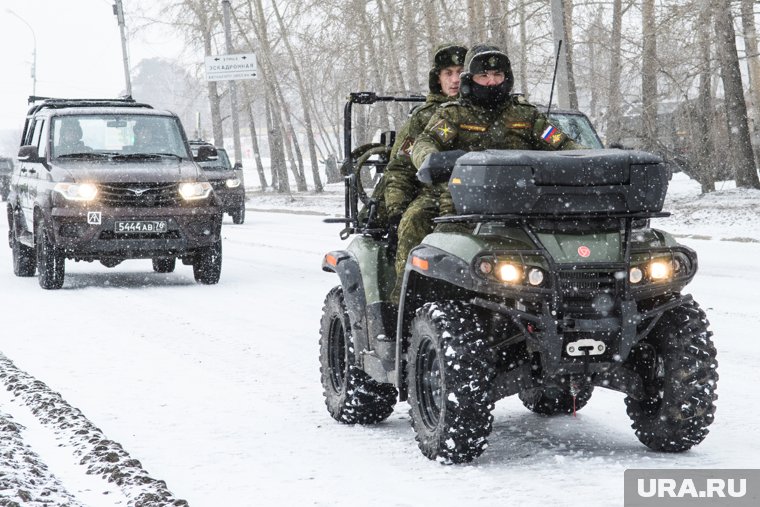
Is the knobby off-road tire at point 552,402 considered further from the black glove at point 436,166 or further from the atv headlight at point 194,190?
the atv headlight at point 194,190

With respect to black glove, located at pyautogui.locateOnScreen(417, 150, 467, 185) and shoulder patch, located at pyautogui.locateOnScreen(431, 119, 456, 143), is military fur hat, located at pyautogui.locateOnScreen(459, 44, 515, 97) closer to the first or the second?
shoulder patch, located at pyautogui.locateOnScreen(431, 119, 456, 143)

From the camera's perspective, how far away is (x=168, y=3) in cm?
4731

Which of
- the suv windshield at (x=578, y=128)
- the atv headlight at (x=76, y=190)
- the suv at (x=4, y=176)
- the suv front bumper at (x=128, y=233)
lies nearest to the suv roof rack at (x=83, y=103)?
the atv headlight at (x=76, y=190)

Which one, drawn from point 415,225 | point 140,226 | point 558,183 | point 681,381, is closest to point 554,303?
point 558,183

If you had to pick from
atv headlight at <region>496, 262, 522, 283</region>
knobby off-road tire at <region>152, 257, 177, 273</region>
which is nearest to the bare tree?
knobby off-road tire at <region>152, 257, 177, 273</region>

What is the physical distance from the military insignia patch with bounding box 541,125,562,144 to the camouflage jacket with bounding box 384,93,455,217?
53cm

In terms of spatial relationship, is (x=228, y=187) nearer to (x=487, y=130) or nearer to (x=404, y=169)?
(x=404, y=169)

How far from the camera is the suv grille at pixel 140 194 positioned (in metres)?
12.9

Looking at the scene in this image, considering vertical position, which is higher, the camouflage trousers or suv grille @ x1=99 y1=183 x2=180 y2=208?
the camouflage trousers

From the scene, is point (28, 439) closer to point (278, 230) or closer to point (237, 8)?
point (278, 230)

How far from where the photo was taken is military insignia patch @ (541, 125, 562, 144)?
5738 millimetres

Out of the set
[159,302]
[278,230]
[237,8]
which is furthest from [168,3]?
[159,302]

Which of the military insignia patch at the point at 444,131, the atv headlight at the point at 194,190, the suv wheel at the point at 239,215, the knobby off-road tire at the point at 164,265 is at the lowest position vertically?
the suv wheel at the point at 239,215

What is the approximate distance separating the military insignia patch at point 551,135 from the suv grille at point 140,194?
7919 millimetres
